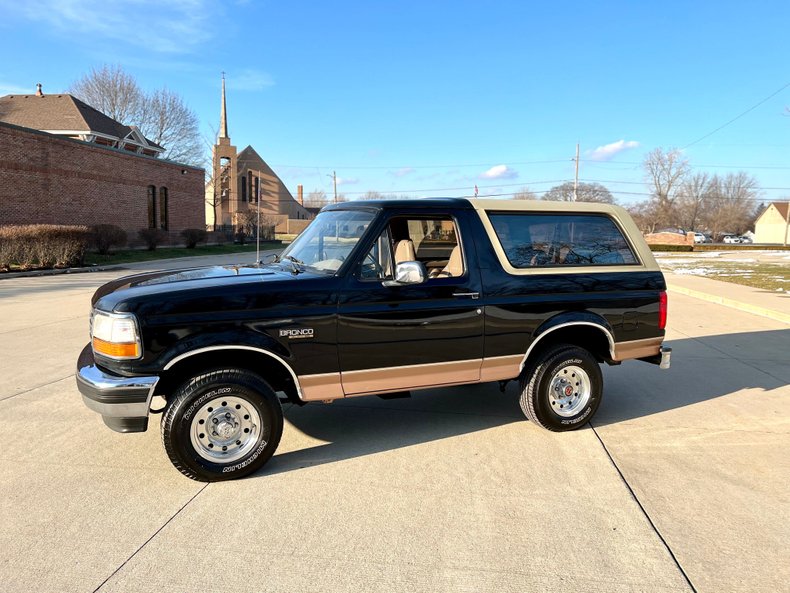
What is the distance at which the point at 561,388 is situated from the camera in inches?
192

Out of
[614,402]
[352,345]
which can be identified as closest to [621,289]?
[614,402]

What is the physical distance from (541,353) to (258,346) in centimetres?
242

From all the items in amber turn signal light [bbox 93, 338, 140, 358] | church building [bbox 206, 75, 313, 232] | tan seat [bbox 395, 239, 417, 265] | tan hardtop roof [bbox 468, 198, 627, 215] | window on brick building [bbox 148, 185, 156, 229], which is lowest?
amber turn signal light [bbox 93, 338, 140, 358]

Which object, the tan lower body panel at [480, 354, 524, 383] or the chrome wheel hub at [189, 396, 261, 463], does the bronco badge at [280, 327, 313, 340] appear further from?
the tan lower body panel at [480, 354, 524, 383]

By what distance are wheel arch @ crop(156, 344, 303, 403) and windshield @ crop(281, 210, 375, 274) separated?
31.3 inches

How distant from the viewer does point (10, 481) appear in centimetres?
384

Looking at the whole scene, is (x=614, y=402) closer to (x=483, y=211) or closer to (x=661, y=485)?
→ (x=661, y=485)

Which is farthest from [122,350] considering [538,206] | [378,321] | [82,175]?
[82,175]

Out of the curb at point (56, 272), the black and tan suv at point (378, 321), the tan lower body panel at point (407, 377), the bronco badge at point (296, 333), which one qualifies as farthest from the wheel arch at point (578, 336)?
the curb at point (56, 272)

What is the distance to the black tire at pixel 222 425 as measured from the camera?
3.70 m

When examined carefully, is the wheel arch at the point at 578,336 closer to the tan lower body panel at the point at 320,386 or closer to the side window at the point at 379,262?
the side window at the point at 379,262

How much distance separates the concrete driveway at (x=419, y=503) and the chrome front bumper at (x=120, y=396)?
509 millimetres

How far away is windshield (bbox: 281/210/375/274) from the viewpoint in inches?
169

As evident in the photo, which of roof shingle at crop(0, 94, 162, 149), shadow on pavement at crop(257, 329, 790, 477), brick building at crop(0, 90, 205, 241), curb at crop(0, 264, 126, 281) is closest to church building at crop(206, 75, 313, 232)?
brick building at crop(0, 90, 205, 241)
